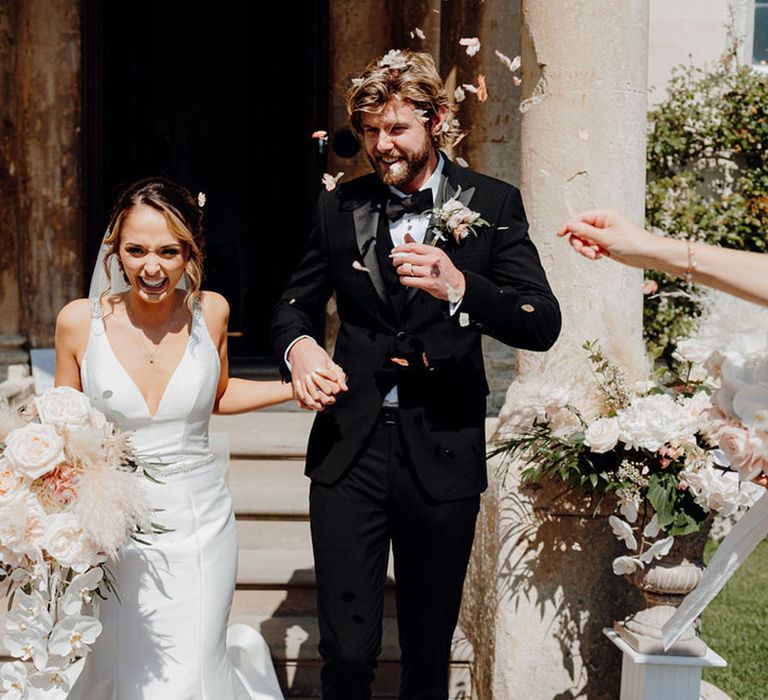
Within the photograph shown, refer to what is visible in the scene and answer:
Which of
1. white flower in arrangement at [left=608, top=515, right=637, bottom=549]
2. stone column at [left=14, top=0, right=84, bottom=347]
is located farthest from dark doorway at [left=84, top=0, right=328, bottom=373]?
white flower in arrangement at [left=608, top=515, right=637, bottom=549]

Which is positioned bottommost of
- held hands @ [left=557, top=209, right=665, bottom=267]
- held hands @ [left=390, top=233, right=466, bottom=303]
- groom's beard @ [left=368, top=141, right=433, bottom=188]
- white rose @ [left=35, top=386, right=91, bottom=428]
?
white rose @ [left=35, top=386, right=91, bottom=428]

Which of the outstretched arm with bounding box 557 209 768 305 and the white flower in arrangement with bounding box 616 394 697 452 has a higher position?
the outstretched arm with bounding box 557 209 768 305

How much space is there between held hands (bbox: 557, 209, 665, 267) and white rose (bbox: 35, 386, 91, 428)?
142 centimetres

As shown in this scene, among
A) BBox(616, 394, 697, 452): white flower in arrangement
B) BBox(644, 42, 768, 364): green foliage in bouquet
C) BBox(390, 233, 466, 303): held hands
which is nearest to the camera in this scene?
BBox(390, 233, 466, 303): held hands

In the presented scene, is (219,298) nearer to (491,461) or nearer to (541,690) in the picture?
(491,461)

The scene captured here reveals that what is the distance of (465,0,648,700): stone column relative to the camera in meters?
4.04

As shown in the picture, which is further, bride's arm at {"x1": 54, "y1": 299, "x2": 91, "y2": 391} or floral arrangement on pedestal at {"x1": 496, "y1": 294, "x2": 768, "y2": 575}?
floral arrangement on pedestal at {"x1": 496, "y1": 294, "x2": 768, "y2": 575}

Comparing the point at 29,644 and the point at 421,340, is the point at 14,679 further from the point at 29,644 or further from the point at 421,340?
the point at 421,340

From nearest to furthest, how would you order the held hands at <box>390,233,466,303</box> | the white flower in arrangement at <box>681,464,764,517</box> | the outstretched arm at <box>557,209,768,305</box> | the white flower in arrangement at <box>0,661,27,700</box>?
the outstretched arm at <box>557,209,768,305</box> → the held hands at <box>390,233,466,303</box> → the white flower in arrangement at <box>0,661,27,700</box> → the white flower in arrangement at <box>681,464,764,517</box>

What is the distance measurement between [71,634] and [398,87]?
175 centimetres

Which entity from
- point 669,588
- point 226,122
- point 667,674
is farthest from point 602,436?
point 226,122

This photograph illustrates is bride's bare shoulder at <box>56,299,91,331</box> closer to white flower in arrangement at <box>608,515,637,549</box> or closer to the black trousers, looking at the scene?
the black trousers

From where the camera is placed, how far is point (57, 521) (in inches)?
111

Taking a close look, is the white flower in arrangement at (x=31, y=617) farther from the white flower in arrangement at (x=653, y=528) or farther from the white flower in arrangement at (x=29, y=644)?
the white flower in arrangement at (x=653, y=528)
